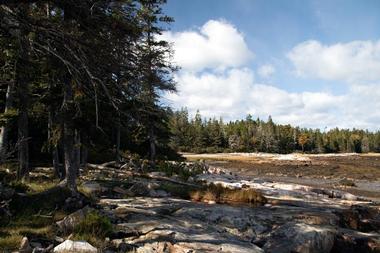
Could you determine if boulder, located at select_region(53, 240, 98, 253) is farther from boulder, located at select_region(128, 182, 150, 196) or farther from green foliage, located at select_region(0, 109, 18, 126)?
green foliage, located at select_region(0, 109, 18, 126)

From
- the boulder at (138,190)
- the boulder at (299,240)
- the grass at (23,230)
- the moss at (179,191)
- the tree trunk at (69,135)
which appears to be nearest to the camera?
the grass at (23,230)

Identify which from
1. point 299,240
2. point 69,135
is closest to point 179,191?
point 69,135

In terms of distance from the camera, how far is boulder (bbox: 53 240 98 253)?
6.76 m

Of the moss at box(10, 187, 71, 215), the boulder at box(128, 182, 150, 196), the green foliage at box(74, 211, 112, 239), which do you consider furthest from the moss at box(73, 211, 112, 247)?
the boulder at box(128, 182, 150, 196)

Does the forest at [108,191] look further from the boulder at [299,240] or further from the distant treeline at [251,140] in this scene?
the distant treeline at [251,140]

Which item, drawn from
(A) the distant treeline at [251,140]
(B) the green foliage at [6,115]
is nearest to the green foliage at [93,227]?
(B) the green foliage at [6,115]

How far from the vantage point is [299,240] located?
30.8ft

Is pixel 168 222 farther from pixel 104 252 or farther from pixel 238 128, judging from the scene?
pixel 238 128

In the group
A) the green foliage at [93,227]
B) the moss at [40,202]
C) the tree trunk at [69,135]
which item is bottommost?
the green foliage at [93,227]

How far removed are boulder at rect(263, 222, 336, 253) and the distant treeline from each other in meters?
81.4

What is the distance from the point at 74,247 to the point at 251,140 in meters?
116

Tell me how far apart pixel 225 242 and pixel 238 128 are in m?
125

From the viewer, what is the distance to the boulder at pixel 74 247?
22.2 feet

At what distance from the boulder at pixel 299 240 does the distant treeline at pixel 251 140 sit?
267 feet
